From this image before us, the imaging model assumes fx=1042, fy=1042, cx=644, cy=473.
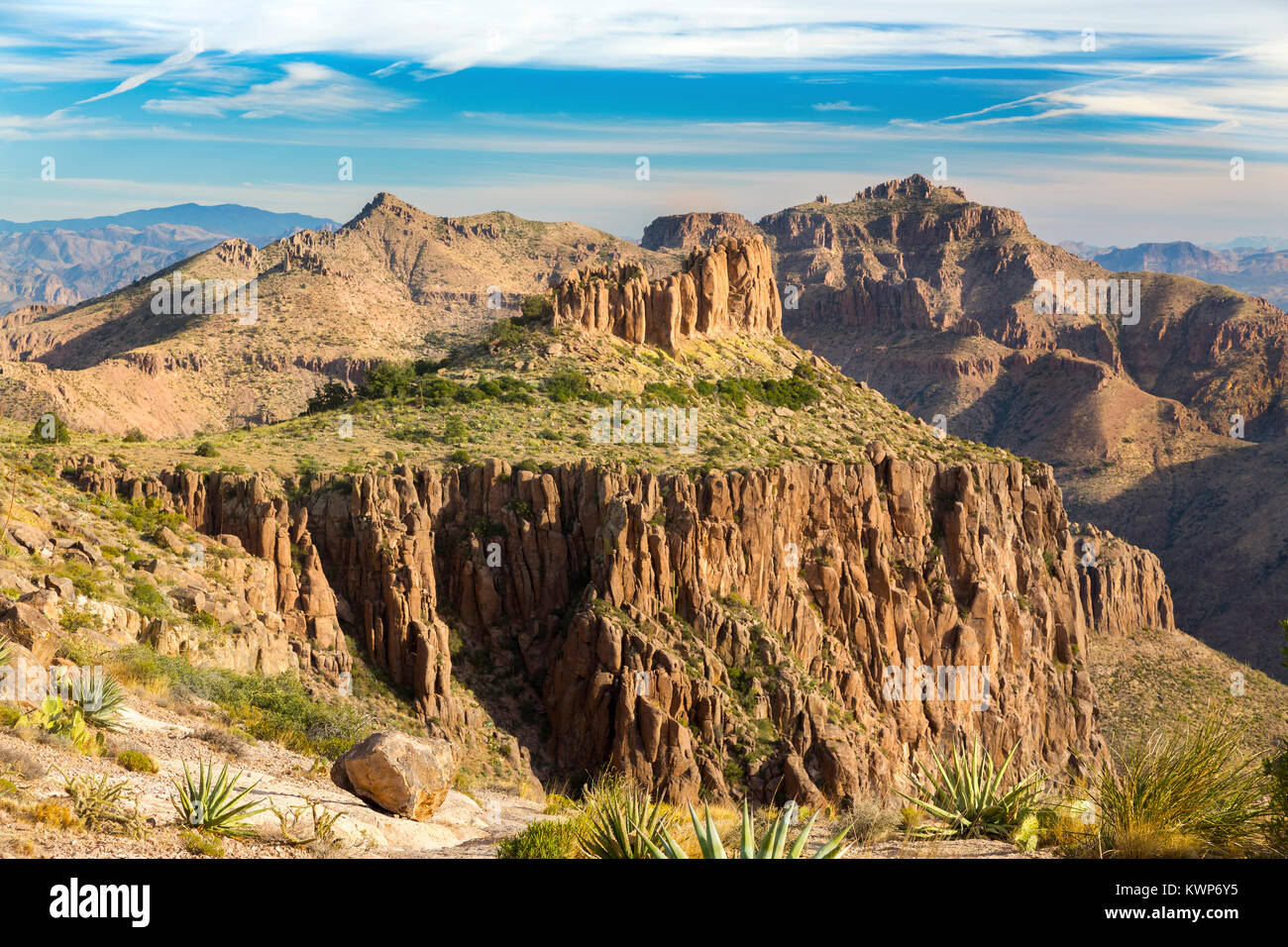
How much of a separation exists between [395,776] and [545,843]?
3.83 meters

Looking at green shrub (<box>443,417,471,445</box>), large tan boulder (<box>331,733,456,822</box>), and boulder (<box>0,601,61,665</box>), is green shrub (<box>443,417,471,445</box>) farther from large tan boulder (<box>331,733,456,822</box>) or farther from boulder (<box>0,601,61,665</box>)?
large tan boulder (<box>331,733,456,822</box>)

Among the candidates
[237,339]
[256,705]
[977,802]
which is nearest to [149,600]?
[256,705]

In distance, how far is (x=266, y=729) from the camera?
1966cm

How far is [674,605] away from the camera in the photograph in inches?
1810

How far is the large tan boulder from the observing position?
14.4 metres

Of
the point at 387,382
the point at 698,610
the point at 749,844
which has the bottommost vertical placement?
the point at 698,610

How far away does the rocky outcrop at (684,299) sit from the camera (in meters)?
64.6

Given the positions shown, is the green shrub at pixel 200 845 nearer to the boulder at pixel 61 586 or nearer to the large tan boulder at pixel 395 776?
the large tan boulder at pixel 395 776

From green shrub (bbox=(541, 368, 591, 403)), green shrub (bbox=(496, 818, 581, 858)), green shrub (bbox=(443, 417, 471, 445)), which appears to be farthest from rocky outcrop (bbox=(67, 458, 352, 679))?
green shrub (bbox=(496, 818, 581, 858))

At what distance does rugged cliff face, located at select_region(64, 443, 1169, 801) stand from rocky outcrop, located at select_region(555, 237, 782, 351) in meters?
17.3

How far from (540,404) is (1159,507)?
132m

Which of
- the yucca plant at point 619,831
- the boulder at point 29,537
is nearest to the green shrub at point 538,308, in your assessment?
the boulder at point 29,537

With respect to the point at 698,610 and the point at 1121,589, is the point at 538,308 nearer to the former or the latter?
the point at 698,610
